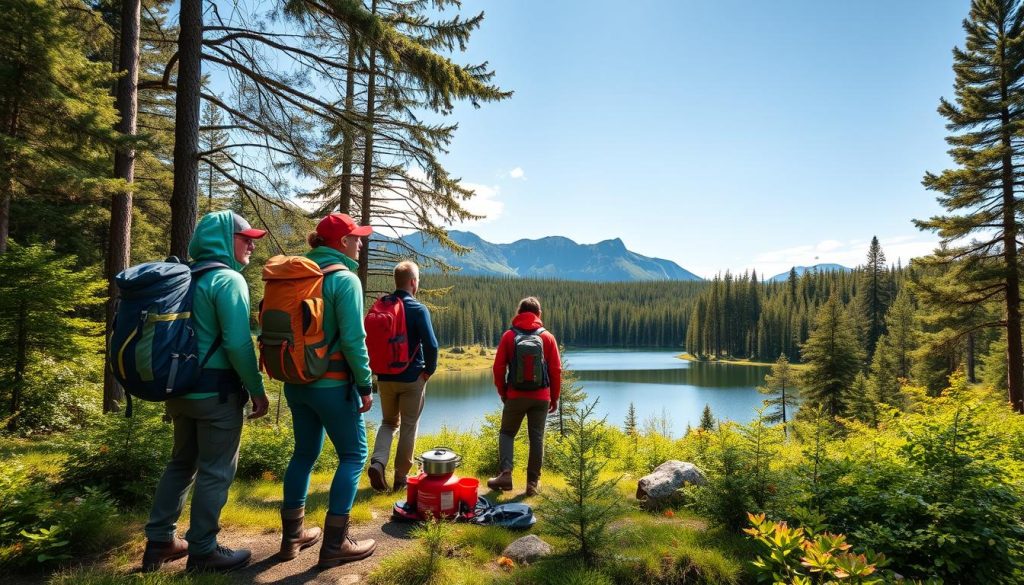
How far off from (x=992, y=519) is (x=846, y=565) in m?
1.63

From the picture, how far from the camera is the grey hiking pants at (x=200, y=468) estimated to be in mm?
2639

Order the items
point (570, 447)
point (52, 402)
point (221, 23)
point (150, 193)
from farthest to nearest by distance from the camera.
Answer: point (150, 193) < point (52, 402) < point (221, 23) < point (570, 447)

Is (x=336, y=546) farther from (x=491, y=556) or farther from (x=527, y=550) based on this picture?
(x=527, y=550)

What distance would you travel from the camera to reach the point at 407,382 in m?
4.12

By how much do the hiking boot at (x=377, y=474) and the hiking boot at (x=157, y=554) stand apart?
163 centimetres

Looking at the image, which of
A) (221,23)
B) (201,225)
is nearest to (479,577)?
A: (201,225)

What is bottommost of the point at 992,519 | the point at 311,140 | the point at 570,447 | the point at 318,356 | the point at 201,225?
the point at 992,519

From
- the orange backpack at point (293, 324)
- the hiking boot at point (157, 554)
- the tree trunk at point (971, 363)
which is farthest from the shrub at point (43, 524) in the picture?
the tree trunk at point (971, 363)

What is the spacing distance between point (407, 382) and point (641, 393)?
43.2 metres

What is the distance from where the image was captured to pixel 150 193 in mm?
11805

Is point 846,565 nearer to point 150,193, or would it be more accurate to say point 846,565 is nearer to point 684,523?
point 684,523

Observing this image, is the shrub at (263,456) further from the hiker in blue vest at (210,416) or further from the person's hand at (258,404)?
the person's hand at (258,404)

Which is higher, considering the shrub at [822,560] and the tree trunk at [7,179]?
the tree trunk at [7,179]

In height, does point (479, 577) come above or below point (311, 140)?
below
